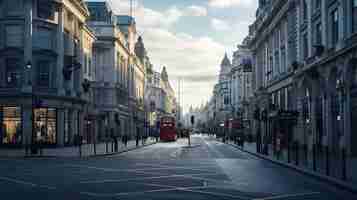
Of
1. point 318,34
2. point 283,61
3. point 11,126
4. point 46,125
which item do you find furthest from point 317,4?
point 11,126

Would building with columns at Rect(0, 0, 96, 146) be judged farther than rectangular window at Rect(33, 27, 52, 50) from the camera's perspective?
No

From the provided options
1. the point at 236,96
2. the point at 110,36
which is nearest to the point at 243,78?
the point at 236,96

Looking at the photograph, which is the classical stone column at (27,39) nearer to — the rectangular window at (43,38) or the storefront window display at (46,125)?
the rectangular window at (43,38)

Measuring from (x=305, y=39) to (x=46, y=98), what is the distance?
83.6ft

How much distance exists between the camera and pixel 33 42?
170 ft

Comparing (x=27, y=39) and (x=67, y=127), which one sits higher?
(x=27, y=39)

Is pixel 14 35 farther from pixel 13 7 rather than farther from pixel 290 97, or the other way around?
pixel 290 97

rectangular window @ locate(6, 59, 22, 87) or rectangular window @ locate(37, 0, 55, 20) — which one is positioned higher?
rectangular window @ locate(37, 0, 55, 20)

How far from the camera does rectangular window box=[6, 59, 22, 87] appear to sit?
169 ft

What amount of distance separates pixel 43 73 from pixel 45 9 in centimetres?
637

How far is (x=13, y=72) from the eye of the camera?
5156 centimetres

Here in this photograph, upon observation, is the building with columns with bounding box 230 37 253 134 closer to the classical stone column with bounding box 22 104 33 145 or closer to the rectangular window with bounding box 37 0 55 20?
the rectangular window with bounding box 37 0 55 20

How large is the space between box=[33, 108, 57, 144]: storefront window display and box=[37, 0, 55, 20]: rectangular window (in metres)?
9.29

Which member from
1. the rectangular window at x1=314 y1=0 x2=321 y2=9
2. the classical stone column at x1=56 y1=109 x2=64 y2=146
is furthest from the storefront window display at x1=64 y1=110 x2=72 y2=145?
the rectangular window at x1=314 y1=0 x2=321 y2=9
